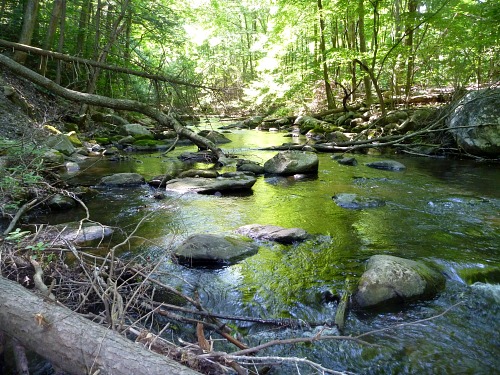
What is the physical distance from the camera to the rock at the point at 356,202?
22.1 feet

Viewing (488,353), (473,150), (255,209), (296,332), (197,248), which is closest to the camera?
(488,353)

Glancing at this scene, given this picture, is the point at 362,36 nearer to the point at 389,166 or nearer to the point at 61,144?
the point at 389,166

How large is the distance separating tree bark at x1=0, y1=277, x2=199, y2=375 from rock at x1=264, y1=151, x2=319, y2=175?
25.4ft

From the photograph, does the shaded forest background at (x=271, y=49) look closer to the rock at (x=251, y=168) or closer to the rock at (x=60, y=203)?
the rock at (x=251, y=168)

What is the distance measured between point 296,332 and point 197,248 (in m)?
1.76

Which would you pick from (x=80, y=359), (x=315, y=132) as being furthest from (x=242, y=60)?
(x=80, y=359)

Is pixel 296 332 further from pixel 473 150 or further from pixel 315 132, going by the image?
pixel 315 132

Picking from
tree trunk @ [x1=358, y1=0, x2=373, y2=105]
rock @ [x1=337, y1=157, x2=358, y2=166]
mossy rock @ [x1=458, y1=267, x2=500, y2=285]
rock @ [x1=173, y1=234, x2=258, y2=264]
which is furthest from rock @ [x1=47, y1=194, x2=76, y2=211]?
tree trunk @ [x1=358, y1=0, x2=373, y2=105]

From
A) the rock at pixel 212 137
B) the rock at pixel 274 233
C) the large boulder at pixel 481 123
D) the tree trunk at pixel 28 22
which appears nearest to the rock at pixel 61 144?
the tree trunk at pixel 28 22

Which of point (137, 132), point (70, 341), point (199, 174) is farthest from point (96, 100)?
point (70, 341)

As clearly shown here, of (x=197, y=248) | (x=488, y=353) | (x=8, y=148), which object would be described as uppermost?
(x=8, y=148)

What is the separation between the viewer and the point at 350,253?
15.6 ft

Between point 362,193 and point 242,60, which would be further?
point 242,60

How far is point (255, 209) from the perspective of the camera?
6.75m
